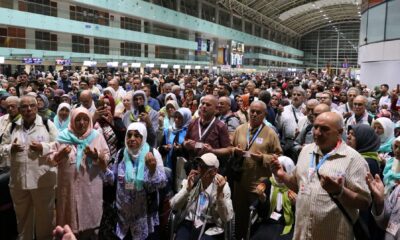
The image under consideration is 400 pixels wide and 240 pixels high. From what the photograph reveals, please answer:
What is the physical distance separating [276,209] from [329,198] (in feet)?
4.53

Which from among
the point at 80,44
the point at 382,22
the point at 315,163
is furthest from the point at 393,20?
the point at 80,44

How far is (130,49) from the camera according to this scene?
1438 inches

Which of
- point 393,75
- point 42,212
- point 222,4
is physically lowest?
point 42,212

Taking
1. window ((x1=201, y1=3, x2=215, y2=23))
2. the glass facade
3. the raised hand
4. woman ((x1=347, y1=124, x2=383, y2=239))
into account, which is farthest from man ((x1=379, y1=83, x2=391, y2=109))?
window ((x1=201, y1=3, x2=215, y2=23))

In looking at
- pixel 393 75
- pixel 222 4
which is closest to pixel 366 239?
pixel 393 75

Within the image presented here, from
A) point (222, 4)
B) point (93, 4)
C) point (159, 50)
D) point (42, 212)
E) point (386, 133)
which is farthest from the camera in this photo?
point (222, 4)

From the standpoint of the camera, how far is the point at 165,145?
5.58 meters

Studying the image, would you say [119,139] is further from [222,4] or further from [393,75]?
[222,4]

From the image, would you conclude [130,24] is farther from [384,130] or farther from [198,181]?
[198,181]

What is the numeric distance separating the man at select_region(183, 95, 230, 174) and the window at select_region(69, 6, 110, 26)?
26.9 metres

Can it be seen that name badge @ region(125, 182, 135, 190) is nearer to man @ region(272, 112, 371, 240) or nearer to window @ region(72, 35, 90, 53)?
man @ region(272, 112, 371, 240)

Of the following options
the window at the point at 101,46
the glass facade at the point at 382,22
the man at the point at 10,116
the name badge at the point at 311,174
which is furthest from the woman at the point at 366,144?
the window at the point at 101,46

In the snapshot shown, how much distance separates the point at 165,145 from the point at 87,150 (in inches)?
70.3

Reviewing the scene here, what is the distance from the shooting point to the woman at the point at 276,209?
406cm
